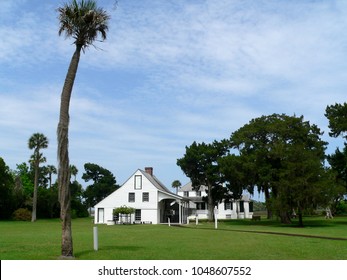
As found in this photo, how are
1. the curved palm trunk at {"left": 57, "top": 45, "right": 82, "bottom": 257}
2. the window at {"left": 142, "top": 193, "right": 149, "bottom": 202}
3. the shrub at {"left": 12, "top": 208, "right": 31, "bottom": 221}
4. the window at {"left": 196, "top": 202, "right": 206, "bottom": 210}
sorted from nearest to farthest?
the curved palm trunk at {"left": 57, "top": 45, "right": 82, "bottom": 257}
the window at {"left": 142, "top": 193, "right": 149, "bottom": 202}
the shrub at {"left": 12, "top": 208, "right": 31, "bottom": 221}
the window at {"left": 196, "top": 202, "right": 206, "bottom": 210}

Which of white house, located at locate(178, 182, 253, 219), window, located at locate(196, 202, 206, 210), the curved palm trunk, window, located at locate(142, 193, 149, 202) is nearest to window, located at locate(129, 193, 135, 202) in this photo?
window, located at locate(142, 193, 149, 202)

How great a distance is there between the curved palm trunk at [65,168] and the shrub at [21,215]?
56604 mm

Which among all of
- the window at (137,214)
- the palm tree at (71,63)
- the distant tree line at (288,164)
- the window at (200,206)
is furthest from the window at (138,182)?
the palm tree at (71,63)

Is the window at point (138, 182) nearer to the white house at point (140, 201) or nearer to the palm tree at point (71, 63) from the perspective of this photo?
the white house at point (140, 201)

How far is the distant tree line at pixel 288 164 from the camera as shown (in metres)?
40.3

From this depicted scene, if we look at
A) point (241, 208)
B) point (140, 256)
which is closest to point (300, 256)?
point (140, 256)

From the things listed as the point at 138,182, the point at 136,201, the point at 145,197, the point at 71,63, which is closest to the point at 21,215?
the point at 136,201

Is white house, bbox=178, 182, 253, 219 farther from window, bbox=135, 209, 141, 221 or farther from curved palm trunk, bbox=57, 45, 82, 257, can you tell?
curved palm trunk, bbox=57, 45, 82, 257

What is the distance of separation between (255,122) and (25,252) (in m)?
39.0

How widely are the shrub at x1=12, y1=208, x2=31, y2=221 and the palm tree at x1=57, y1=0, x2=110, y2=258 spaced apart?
186 ft

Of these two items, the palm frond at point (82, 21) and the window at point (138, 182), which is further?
the window at point (138, 182)

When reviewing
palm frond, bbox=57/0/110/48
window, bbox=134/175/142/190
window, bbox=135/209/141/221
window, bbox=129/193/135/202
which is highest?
palm frond, bbox=57/0/110/48

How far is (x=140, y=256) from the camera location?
1473 cm

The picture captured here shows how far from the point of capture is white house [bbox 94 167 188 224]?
56.8 m
